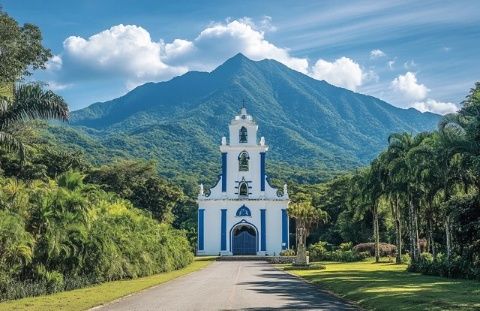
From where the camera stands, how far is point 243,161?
6247cm

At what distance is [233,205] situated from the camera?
6059cm

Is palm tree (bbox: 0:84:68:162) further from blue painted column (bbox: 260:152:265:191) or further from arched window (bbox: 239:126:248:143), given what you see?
arched window (bbox: 239:126:248:143)

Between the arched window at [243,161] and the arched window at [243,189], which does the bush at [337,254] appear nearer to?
the arched window at [243,189]

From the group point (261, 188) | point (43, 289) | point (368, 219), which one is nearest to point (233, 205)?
point (261, 188)

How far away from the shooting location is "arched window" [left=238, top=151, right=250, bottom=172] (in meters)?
62.1

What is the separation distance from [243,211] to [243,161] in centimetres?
538

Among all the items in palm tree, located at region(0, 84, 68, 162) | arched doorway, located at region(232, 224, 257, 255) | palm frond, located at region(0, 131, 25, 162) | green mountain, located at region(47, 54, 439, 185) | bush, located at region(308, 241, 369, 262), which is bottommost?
bush, located at region(308, 241, 369, 262)

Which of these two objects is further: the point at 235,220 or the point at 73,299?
the point at 235,220

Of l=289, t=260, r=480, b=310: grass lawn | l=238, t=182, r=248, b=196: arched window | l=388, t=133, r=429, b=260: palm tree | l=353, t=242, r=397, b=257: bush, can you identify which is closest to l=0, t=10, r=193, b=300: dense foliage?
l=289, t=260, r=480, b=310: grass lawn

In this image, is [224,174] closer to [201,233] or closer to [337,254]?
[201,233]

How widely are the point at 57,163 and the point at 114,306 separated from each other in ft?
123

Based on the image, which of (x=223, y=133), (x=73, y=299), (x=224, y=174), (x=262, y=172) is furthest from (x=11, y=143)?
(x=223, y=133)

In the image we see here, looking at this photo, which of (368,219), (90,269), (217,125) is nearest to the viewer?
(90,269)

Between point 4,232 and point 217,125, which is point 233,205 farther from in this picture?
point 217,125
